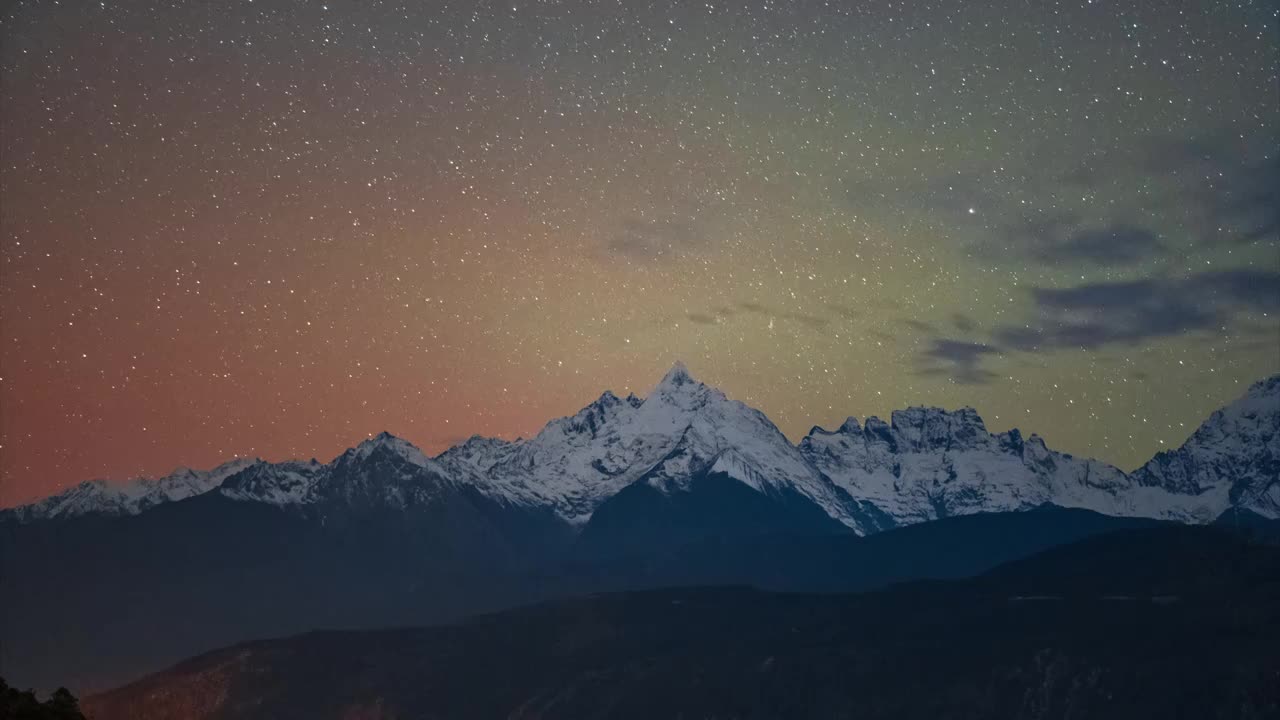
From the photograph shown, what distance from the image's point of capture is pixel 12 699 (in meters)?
118

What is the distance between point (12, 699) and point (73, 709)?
7.38 m

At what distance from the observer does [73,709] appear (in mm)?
124188
